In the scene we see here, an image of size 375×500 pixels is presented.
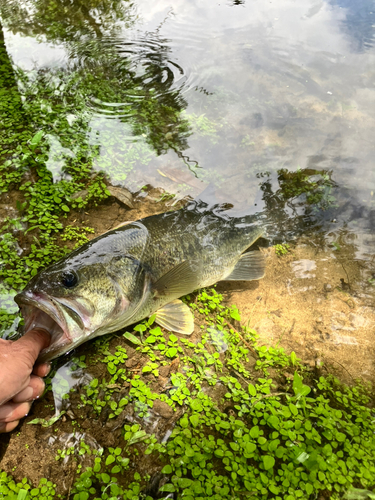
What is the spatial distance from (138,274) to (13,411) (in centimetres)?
145

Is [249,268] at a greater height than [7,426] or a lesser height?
lesser

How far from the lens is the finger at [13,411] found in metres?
2.38

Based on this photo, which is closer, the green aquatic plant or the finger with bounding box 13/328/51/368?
the finger with bounding box 13/328/51/368

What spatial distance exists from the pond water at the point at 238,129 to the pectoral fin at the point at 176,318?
74 cm

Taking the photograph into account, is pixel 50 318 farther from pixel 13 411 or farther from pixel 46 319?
Answer: pixel 13 411

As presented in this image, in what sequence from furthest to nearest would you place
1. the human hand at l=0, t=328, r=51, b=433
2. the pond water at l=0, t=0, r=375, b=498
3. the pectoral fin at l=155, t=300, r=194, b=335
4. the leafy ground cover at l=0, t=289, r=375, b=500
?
the pond water at l=0, t=0, r=375, b=498 → the pectoral fin at l=155, t=300, r=194, b=335 → the leafy ground cover at l=0, t=289, r=375, b=500 → the human hand at l=0, t=328, r=51, b=433

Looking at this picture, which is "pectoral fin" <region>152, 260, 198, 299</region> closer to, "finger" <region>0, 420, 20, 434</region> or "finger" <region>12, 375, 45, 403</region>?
"finger" <region>12, 375, 45, 403</region>

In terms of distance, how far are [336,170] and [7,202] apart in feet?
15.8

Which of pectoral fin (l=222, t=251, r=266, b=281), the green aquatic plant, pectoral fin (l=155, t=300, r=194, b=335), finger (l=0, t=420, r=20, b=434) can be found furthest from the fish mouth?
the green aquatic plant

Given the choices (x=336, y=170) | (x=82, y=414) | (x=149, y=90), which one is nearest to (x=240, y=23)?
(x=149, y=90)

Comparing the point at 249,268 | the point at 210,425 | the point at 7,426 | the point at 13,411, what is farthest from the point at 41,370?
the point at 249,268

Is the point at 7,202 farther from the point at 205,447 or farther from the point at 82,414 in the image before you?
the point at 205,447

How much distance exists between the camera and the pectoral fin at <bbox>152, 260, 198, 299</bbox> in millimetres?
3291

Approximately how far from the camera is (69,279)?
2.62 meters
